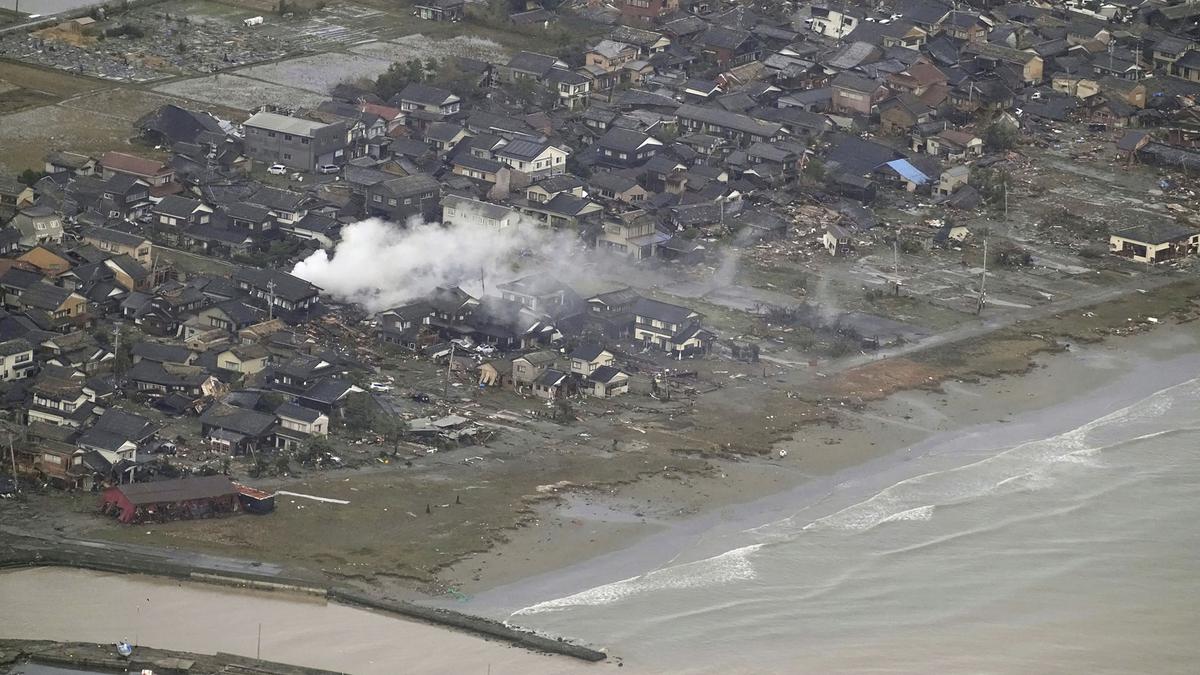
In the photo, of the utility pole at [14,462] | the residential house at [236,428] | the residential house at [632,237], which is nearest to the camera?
the utility pole at [14,462]

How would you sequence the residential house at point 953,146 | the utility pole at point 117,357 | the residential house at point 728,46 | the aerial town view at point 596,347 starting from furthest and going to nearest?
1. the residential house at point 728,46
2. the residential house at point 953,146
3. the utility pole at point 117,357
4. the aerial town view at point 596,347

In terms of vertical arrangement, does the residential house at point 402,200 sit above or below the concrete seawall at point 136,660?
above

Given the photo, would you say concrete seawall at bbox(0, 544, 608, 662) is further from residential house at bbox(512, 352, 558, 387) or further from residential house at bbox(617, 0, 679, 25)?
residential house at bbox(617, 0, 679, 25)

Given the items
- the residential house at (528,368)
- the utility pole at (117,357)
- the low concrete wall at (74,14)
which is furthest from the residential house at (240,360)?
the low concrete wall at (74,14)

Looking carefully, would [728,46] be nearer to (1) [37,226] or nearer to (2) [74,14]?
(2) [74,14]

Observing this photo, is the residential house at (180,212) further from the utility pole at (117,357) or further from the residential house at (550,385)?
the residential house at (550,385)

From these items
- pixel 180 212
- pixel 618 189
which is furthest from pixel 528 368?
pixel 618 189

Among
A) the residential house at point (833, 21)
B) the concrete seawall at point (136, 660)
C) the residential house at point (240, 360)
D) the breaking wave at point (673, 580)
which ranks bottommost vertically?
the concrete seawall at point (136, 660)

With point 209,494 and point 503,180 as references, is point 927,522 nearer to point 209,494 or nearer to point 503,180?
point 209,494
